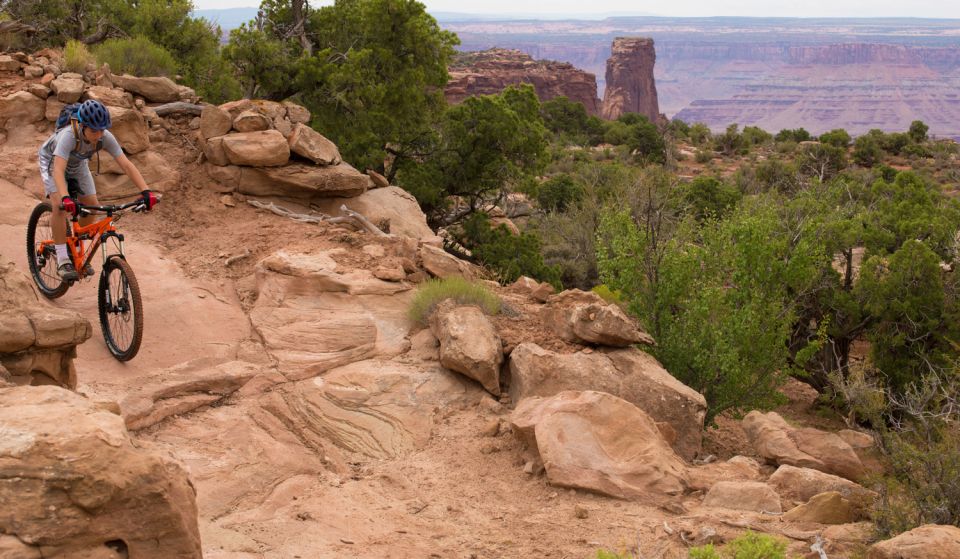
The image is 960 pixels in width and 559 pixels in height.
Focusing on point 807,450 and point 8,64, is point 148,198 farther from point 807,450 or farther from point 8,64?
point 8,64

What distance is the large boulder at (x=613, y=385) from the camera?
679 centimetres

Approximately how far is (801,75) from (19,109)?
150969 millimetres

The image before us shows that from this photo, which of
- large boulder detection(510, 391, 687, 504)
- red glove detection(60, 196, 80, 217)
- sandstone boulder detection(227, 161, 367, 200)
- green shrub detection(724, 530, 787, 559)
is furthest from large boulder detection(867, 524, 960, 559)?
sandstone boulder detection(227, 161, 367, 200)

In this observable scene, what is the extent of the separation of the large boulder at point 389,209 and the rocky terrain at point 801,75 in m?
110

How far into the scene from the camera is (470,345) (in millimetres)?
6965

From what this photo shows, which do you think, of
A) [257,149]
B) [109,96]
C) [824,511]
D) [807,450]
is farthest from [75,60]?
[824,511]

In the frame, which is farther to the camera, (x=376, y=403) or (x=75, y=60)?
(x=75, y=60)

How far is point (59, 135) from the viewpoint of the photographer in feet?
21.0

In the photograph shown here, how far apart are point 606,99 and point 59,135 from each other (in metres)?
86.4

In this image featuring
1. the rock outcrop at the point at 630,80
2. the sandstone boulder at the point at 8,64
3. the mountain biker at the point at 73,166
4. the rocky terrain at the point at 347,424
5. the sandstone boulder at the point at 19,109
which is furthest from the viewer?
the rock outcrop at the point at 630,80

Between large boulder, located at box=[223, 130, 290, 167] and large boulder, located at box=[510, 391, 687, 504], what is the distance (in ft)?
17.9

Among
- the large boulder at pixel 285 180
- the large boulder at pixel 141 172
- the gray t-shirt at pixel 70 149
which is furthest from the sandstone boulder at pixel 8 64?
the gray t-shirt at pixel 70 149

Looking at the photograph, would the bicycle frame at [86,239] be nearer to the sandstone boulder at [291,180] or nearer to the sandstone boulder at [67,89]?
the sandstone boulder at [291,180]

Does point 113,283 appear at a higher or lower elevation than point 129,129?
lower
